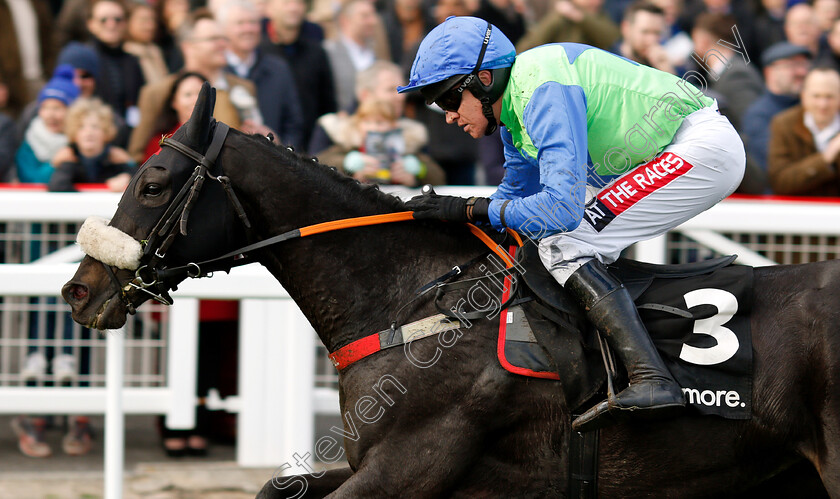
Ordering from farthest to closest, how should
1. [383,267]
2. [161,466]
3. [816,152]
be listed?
[816,152] → [161,466] → [383,267]

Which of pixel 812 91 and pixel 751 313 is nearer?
pixel 751 313

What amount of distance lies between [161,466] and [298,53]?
3260mm

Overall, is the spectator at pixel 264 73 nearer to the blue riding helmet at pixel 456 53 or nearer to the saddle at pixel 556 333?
the blue riding helmet at pixel 456 53

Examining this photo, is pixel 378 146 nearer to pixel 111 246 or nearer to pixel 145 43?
pixel 145 43

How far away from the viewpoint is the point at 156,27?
7.69 m

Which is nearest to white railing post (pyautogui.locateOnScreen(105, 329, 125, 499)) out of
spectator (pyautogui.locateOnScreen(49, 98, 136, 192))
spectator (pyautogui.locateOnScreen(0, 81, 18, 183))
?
spectator (pyautogui.locateOnScreen(49, 98, 136, 192))

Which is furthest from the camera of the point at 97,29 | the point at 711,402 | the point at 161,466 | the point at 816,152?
the point at 97,29

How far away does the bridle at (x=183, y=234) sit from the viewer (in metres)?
3.47

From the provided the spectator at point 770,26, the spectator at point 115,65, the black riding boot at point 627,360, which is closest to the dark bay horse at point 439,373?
the black riding boot at point 627,360

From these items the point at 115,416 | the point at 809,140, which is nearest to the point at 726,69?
the point at 809,140

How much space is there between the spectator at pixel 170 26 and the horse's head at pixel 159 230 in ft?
13.6

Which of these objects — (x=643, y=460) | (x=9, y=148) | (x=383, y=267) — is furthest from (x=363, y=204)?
(x=9, y=148)

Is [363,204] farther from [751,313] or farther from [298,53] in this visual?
[298,53]

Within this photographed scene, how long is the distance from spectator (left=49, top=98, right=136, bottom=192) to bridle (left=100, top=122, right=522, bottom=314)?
2.52 metres
